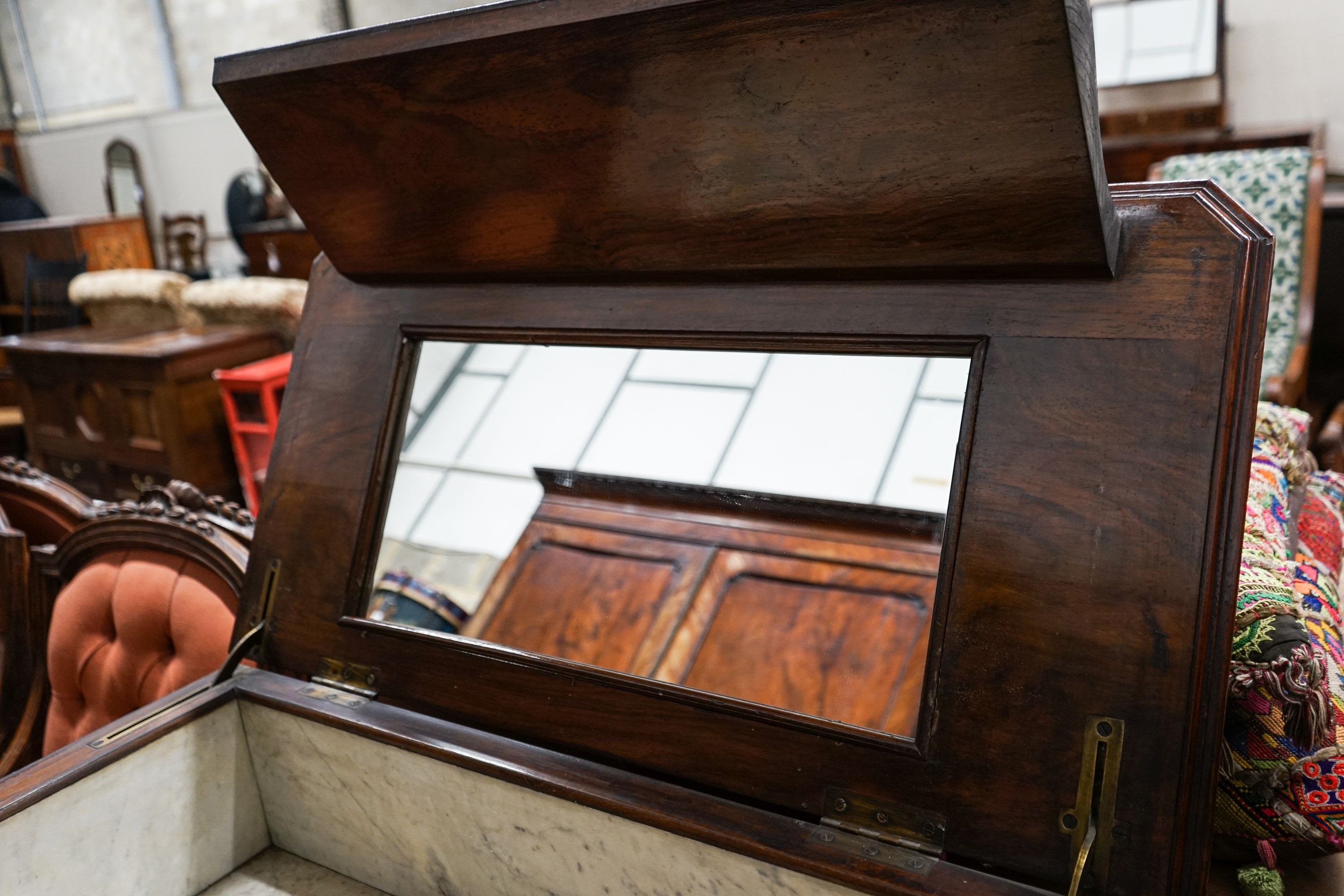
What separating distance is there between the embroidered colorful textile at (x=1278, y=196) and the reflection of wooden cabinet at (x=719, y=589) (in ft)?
6.60

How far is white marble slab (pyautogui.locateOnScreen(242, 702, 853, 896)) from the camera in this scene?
0.75 meters

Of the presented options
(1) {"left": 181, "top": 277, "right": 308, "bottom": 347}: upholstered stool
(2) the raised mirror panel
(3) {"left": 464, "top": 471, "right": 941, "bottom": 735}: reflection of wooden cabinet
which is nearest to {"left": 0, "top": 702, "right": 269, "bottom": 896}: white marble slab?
(2) the raised mirror panel

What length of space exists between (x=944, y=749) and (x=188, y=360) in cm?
391

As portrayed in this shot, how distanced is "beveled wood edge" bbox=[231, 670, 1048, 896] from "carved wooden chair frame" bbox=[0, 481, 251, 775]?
539mm

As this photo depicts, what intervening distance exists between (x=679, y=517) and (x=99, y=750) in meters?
0.72

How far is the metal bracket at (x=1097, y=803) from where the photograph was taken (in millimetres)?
613

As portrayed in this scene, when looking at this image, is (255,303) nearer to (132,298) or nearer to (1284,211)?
(132,298)

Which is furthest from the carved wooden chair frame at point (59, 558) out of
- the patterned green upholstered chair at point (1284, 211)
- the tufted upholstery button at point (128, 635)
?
the patterned green upholstered chair at point (1284, 211)

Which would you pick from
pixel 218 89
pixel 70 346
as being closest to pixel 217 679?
pixel 218 89

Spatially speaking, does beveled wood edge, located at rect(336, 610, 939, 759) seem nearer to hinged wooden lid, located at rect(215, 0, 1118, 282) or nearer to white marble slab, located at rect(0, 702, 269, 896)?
white marble slab, located at rect(0, 702, 269, 896)

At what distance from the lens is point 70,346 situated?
4.18 meters

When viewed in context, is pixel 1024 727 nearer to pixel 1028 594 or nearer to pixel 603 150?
pixel 1028 594

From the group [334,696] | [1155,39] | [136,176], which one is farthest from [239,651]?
[136,176]

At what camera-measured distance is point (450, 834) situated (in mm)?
896
